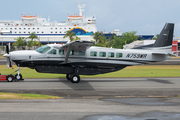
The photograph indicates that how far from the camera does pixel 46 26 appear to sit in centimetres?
12662

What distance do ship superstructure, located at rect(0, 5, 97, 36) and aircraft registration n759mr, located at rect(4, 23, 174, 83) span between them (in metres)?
103

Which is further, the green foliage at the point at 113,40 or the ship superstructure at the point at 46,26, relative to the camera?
the ship superstructure at the point at 46,26

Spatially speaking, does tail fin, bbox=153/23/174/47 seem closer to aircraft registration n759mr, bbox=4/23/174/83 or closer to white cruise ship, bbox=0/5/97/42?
aircraft registration n759mr, bbox=4/23/174/83

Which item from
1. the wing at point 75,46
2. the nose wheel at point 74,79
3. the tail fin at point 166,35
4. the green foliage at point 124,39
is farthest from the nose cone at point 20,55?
the green foliage at point 124,39

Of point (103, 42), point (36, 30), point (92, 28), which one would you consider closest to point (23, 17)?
point (36, 30)

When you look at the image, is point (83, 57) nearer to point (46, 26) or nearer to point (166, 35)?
point (166, 35)

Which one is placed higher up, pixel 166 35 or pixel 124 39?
pixel 124 39

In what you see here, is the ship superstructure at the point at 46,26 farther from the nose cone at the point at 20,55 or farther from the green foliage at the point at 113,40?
the nose cone at the point at 20,55

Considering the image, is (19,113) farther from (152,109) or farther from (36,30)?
(36,30)

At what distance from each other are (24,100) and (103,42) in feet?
331

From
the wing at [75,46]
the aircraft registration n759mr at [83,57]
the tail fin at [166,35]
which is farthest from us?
the tail fin at [166,35]

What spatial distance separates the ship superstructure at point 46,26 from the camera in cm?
12519

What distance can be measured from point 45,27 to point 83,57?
352ft

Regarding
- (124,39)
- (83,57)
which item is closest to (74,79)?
(83,57)
